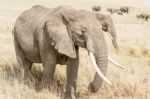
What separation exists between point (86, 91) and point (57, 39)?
4.27ft

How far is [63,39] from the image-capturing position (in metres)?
7.33

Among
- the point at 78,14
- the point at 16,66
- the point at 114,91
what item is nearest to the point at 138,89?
the point at 114,91

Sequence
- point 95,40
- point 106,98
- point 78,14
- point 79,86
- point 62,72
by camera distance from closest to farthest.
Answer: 1. point 95,40
2. point 78,14
3. point 106,98
4. point 79,86
5. point 62,72

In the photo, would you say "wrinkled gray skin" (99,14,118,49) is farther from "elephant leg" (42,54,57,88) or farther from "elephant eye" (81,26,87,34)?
"elephant leg" (42,54,57,88)

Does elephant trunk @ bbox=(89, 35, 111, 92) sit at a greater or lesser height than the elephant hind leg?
greater

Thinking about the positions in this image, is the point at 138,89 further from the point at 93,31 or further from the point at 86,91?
the point at 93,31

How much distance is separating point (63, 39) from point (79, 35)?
0.28 metres

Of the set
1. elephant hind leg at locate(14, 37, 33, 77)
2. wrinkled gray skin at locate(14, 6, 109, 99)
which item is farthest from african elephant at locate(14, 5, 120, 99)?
elephant hind leg at locate(14, 37, 33, 77)

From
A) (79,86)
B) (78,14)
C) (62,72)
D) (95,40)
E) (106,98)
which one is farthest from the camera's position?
(62,72)

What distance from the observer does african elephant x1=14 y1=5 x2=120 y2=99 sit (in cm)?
695

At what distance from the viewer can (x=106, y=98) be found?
7883 mm

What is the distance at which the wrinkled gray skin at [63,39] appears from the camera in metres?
6.99

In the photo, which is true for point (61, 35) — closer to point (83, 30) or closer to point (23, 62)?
point (83, 30)

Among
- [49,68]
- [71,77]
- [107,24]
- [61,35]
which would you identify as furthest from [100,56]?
[49,68]
